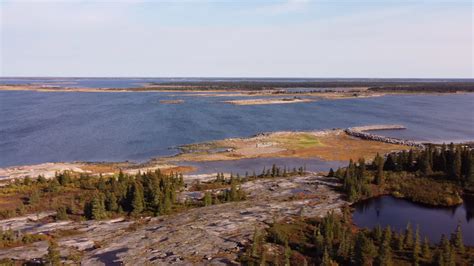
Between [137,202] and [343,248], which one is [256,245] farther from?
[137,202]

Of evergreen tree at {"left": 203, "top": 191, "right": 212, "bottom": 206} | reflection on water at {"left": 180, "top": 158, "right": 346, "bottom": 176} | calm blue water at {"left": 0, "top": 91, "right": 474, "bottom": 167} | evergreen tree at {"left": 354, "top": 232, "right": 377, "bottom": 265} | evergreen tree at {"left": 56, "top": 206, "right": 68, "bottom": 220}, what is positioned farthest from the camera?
calm blue water at {"left": 0, "top": 91, "right": 474, "bottom": 167}

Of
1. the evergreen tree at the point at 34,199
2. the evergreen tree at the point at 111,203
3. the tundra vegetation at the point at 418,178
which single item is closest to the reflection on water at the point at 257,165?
the tundra vegetation at the point at 418,178

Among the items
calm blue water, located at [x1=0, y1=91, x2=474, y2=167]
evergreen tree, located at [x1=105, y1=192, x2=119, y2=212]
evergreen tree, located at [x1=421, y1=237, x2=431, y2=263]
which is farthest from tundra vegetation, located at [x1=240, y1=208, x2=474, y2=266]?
calm blue water, located at [x1=0, y1=91, x2=474, y2=167]

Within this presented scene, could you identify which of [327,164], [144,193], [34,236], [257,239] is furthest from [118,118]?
[257,239]

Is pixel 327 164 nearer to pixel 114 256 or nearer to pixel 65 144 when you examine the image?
pixel 114 256

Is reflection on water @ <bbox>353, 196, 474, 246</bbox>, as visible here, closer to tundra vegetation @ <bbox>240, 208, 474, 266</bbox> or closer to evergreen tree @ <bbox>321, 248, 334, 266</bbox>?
tundra vegetation @ <bbox>240, 208, 474, 266</bbox>

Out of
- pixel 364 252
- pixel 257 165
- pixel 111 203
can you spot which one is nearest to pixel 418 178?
pixel 257 165

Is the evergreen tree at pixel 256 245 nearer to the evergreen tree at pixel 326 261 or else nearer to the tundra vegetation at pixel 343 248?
the tundra vegetation at pixel 343 248
